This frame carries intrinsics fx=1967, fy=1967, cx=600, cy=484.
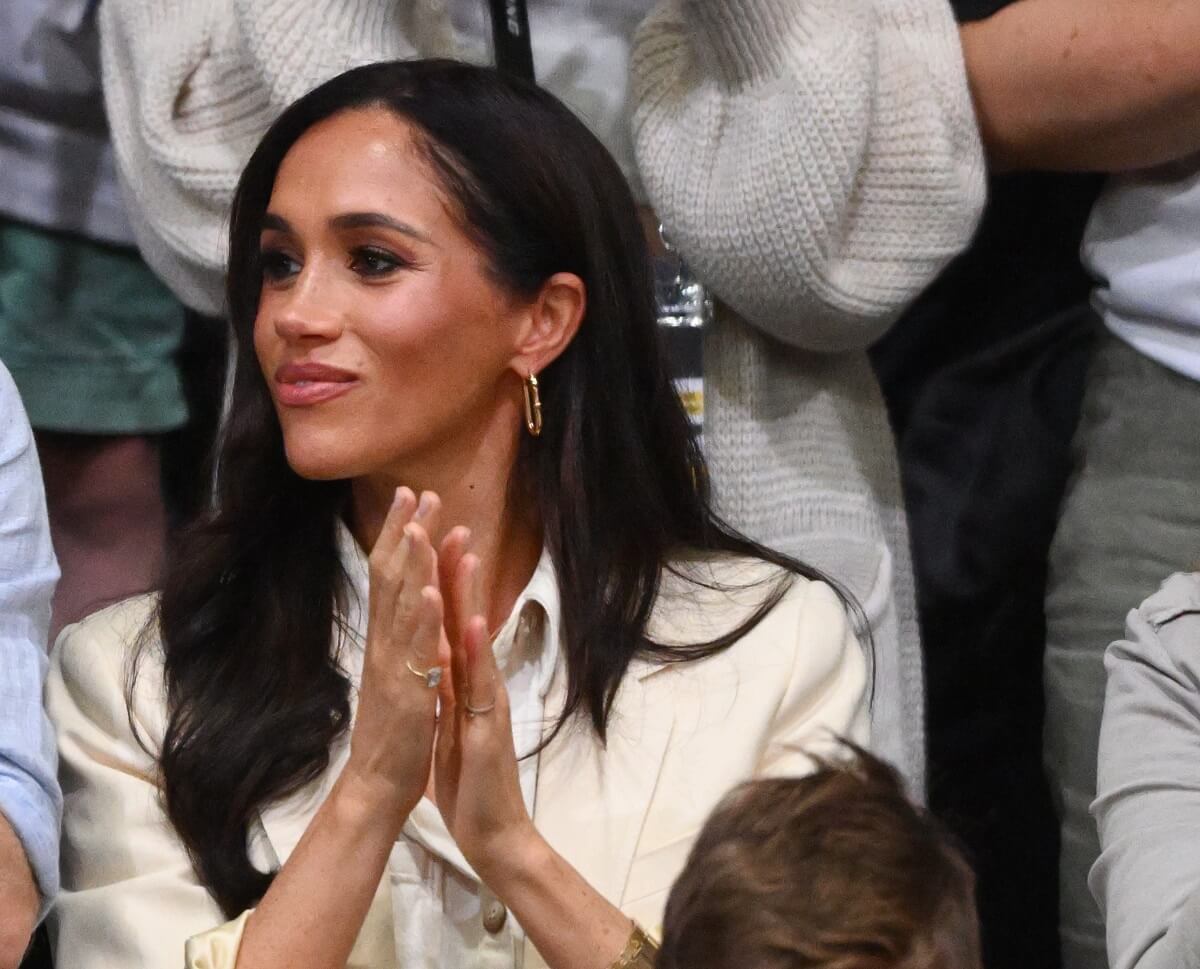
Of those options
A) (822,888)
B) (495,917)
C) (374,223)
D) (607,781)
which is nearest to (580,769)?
(607,781)

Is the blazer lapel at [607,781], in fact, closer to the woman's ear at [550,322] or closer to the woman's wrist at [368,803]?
the woman's wrist at [368,803]

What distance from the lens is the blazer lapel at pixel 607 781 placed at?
1.76 metres

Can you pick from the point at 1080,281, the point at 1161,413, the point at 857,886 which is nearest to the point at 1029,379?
the point at 1080,281

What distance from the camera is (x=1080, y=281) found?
2.33m

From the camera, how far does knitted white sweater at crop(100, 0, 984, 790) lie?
1923mm

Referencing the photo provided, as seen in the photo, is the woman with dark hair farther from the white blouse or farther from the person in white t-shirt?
the person in white t-shirt

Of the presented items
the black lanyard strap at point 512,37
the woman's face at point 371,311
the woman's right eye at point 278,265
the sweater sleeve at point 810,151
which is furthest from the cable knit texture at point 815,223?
the woman's right eye at point 278,265

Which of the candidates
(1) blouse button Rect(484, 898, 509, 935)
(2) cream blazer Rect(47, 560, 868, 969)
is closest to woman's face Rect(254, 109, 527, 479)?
(2) cream blazer Rect(47, 560, 868, 969)

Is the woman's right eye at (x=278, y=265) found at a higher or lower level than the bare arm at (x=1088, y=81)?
lower

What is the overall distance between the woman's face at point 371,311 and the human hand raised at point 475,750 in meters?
0.25

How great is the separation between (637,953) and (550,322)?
0.63 meters

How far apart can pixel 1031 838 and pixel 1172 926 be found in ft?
2.60

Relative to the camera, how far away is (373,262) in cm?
181

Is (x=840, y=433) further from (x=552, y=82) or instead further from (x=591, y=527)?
(x=552, y=82)
